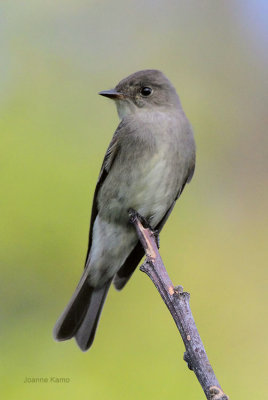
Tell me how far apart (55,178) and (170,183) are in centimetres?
83

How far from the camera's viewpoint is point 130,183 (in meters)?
3.85

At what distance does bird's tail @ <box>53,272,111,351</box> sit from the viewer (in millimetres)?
3826

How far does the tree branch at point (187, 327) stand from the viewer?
1879mm

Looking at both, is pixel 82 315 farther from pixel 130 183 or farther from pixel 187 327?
pixel 187 327

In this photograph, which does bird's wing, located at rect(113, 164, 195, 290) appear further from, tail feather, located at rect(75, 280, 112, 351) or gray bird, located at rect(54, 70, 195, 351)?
tail feather, located at rect(75, 280, 112, 351)

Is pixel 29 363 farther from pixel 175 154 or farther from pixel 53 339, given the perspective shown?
pixel 175 154

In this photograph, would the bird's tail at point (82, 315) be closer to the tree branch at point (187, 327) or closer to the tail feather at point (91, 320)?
the tail feather at point (91, 320)

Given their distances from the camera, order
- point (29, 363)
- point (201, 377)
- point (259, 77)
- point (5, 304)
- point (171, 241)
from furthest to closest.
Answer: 1. point (259, 77)
2. point (171, 241)
3. point (5, 304)
4. point (29, 363)
5. point (201, 377)

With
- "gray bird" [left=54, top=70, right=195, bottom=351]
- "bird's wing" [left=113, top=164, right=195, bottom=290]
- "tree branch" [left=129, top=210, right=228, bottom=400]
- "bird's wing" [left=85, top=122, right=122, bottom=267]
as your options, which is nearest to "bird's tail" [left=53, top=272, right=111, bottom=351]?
"gray bird" [left=54, top=70, right=195, bottom=351]

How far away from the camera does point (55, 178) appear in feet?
14.2

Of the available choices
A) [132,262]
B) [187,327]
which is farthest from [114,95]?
[187,327]

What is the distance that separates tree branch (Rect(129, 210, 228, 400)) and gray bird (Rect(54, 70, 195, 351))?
3.77ft

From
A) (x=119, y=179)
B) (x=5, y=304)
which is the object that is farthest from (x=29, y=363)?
(x=119, y=179)

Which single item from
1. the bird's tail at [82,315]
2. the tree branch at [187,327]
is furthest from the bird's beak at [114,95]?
the tree branch at [187,327]
